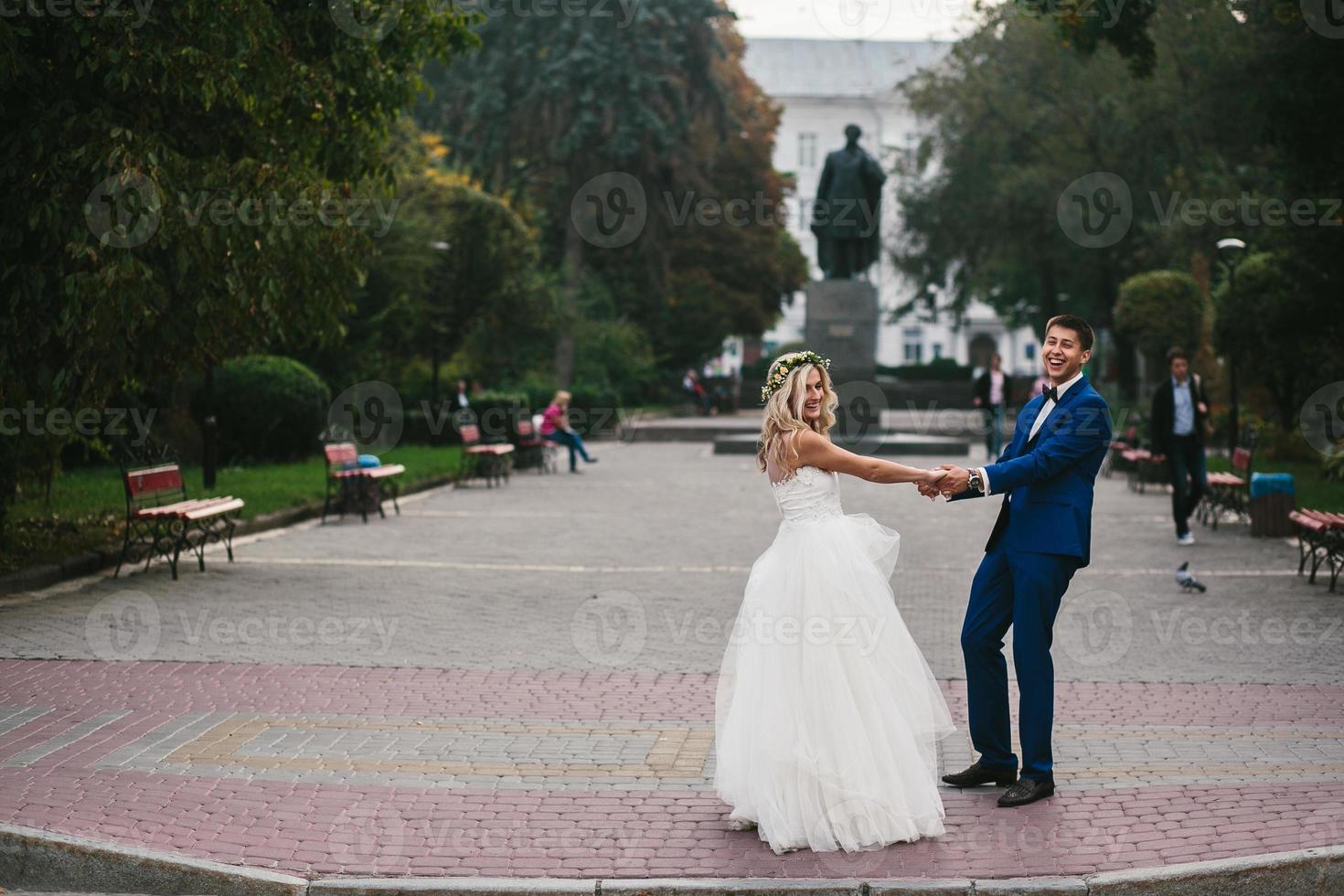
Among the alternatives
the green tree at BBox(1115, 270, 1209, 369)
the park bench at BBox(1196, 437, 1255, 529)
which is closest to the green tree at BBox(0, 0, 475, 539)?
the park bench at BBox(1196, 437, 1255, 529)

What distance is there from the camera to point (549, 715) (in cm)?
780

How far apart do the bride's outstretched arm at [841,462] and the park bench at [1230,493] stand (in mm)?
12221

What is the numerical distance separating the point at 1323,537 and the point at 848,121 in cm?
9453

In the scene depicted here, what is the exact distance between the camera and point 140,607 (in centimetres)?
1127

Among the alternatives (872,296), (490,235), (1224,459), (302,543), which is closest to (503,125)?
(490,235)

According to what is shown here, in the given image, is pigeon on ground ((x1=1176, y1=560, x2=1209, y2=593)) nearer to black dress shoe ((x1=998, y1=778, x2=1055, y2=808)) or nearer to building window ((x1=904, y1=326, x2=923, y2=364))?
black dress shoe ((x1=998, y1=778, x2=1055, y2=808))

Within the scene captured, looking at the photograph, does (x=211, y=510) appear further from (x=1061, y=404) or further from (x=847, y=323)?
(x=847, y=323)

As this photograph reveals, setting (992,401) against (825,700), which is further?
(992,401)

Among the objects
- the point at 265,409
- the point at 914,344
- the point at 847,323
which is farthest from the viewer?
the point at 914,344

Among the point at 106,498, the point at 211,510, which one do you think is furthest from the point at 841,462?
the point at 106,498

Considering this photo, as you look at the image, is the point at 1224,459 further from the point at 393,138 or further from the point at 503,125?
the point at 503,125

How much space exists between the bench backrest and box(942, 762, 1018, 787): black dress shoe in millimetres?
8592

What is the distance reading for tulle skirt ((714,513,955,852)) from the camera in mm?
5574

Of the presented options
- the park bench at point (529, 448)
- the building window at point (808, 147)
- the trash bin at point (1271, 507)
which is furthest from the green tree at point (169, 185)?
the building window at point (808, 147)
